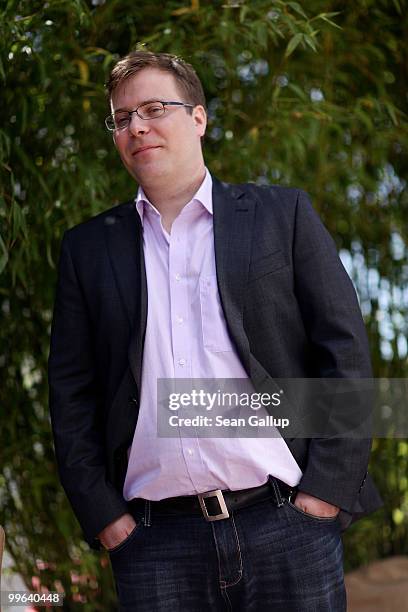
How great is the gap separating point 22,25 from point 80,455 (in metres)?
1.12

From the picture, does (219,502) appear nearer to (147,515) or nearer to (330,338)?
(147,515)

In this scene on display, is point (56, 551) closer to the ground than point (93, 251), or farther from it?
closer to the ground

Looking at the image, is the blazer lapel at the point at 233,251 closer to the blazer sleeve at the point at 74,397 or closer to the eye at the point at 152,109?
the eye at the point at 152,109

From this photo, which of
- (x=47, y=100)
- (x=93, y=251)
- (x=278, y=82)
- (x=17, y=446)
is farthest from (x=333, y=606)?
(x=278, y=82)

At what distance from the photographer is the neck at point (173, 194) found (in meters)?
2.03

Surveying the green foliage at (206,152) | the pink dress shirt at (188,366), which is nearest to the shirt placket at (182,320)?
the pink dress shirt at (188,366)

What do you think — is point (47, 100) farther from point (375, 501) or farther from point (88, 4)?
point (375, 501)

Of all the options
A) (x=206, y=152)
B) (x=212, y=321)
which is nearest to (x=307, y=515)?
(x=212, y=321)

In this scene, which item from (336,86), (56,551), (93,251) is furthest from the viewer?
(336,86)

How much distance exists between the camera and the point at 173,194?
2.04 metres

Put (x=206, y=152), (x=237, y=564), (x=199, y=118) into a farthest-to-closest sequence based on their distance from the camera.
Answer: (x=206, y=152), (x=199, y=118), (x=237, y=564)

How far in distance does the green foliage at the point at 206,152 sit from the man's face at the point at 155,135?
1.29ft

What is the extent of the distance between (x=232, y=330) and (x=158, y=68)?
61cm

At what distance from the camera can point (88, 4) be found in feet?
8.66
